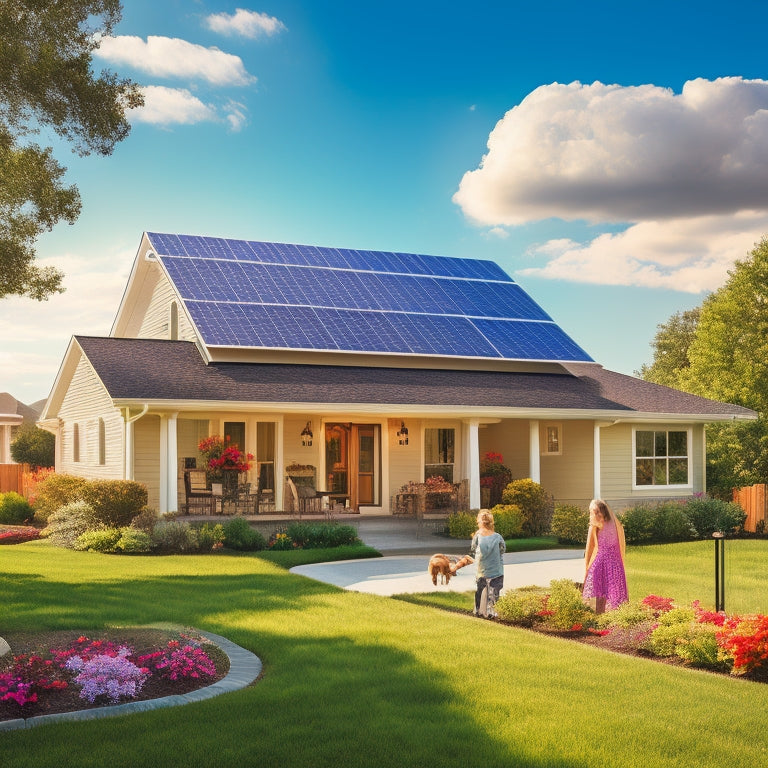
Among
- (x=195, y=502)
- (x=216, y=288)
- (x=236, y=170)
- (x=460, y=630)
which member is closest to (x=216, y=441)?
(x=195, y=502)

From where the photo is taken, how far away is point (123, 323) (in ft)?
90.3

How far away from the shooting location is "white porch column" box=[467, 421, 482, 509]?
20.1 metres

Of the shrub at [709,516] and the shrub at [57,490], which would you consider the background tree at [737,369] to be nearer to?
the shrub at [709,516]

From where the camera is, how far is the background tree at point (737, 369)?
26.0 meters

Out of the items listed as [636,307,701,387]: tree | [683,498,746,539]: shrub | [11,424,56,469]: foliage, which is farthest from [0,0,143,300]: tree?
[636,307,701,387]: tree

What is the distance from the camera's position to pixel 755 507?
74.8 feet

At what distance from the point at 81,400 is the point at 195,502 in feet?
18.3

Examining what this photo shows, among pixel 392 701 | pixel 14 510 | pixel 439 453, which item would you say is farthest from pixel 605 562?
pixel 14 510

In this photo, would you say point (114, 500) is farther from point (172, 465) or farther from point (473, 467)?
point (473, 467)

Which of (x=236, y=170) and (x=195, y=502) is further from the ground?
(x=236, y=170)

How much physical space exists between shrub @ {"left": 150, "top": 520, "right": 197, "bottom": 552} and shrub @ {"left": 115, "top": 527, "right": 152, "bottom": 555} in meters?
0.17

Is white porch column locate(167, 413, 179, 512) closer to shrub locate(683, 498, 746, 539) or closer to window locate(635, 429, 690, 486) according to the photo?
A: shrub locate(683, 498, 746, 539)

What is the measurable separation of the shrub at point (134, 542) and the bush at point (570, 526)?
8.69 metres

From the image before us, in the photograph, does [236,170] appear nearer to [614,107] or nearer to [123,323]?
[123,323]
